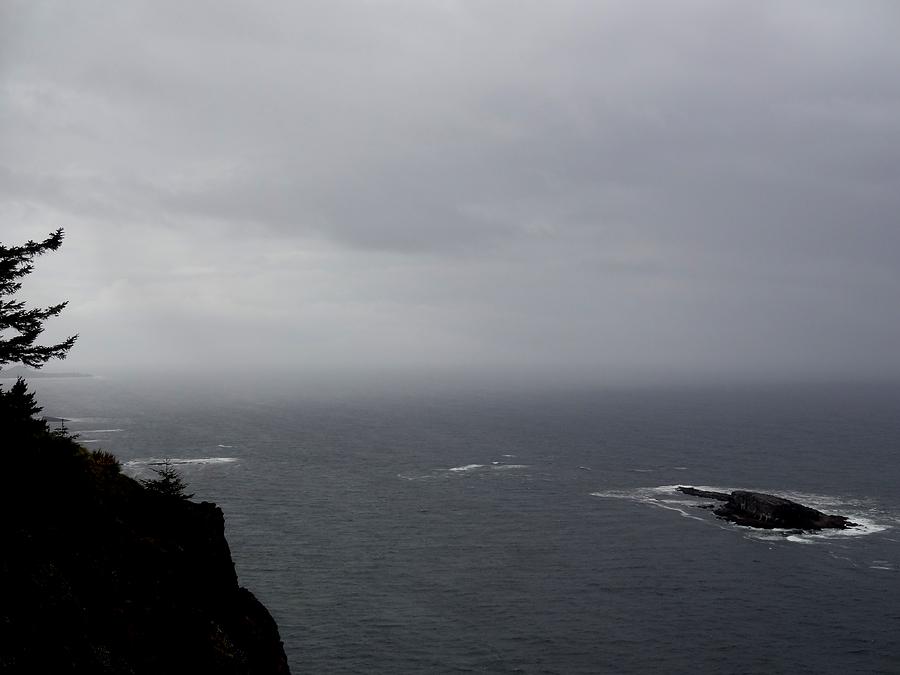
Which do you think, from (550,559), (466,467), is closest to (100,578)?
(550,559)

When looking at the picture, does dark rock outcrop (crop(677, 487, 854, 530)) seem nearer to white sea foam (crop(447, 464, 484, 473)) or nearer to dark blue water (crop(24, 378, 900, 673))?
dark blue water (crop(24, 378, 900, 673))

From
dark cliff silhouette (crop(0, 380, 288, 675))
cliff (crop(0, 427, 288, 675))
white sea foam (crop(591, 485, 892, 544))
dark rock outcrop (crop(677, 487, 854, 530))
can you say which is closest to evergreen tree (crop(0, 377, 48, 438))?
dark cliff silhouette (crop(0, 380, 288, 675))

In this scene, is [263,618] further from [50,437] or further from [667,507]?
[667,507]

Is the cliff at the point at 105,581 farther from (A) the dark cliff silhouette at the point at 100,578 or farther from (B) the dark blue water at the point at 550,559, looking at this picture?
(B) the dark blue water at the point at 550,559

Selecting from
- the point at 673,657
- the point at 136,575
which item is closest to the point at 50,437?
the point at 136,575

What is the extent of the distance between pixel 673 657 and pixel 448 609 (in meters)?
21.2

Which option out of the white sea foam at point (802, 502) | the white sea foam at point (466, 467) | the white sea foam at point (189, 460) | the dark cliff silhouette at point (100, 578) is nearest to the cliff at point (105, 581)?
the dark cliff silhouette at point (100, 578)

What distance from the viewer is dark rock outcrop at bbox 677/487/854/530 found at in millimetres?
90825

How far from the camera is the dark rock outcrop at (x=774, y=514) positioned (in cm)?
9082

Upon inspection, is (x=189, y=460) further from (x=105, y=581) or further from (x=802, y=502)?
(x=802, y=502)

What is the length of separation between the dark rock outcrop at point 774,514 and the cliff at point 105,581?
269ft

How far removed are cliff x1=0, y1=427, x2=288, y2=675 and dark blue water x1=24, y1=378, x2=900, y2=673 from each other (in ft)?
79.7

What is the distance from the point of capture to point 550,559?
7575 cm

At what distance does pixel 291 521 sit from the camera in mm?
88750
